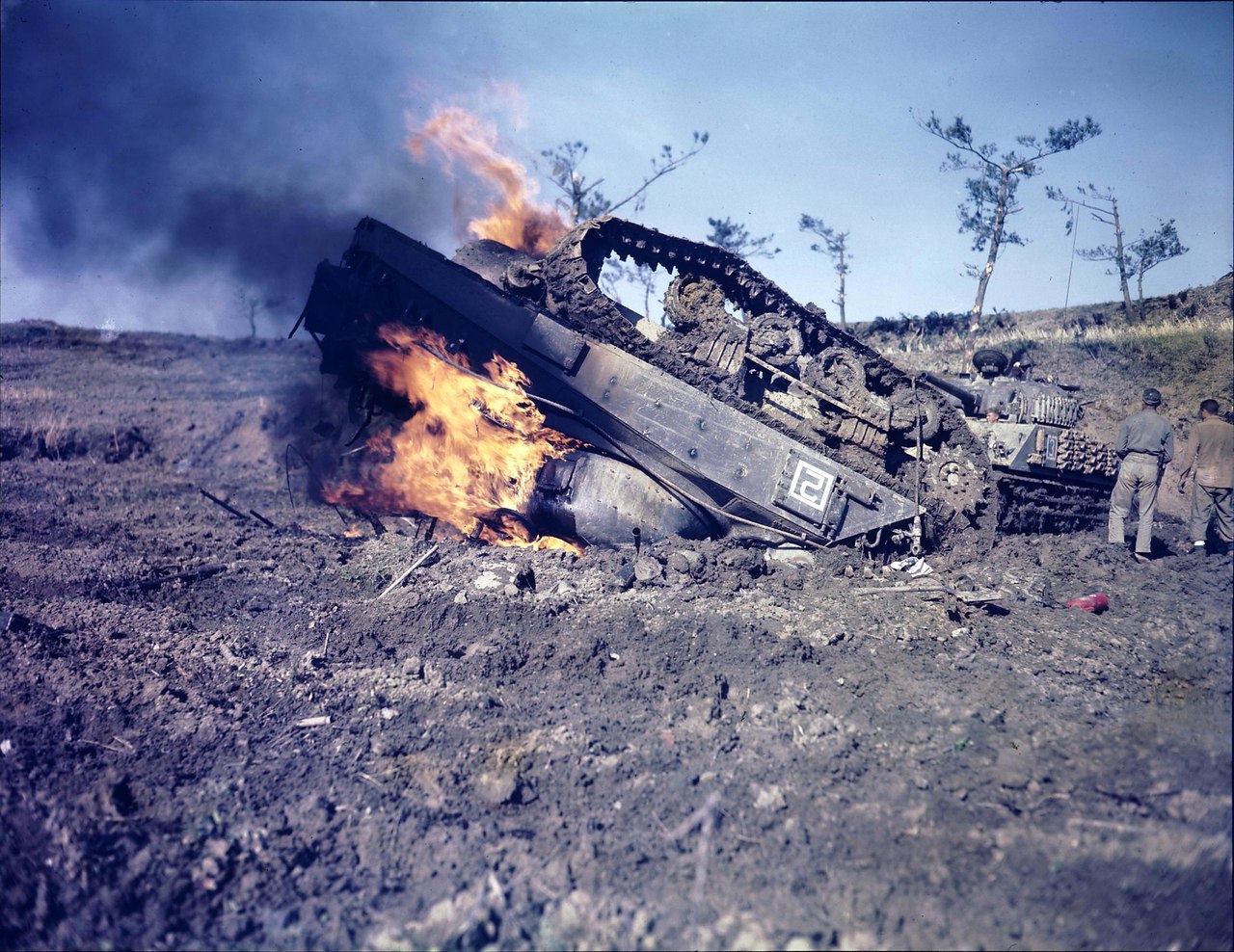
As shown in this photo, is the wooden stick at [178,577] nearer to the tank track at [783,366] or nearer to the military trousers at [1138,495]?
the tank track at [783,366]

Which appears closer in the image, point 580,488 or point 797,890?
point 797,890

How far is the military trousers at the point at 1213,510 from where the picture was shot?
7695mm

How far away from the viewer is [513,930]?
2947mm

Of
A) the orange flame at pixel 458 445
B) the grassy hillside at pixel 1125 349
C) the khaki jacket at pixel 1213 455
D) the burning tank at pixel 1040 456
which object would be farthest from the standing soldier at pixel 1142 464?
the orange flame at pixel 458 445

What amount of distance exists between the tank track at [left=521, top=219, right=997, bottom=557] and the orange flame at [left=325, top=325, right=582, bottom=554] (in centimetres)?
132

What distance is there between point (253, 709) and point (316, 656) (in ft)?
2.32

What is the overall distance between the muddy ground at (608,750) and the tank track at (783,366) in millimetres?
944

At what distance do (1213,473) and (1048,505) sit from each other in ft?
5.84

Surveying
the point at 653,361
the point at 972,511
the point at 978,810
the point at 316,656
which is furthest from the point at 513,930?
the point at 972,511

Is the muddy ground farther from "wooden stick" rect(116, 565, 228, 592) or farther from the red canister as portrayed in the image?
the red canister

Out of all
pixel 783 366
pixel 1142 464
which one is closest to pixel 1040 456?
pixel 1142 464

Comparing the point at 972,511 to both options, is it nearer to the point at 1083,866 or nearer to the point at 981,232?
the point at 1083,866

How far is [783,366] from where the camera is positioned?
7.86 metres

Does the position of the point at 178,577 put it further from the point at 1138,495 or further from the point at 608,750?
the point at 1138,495
